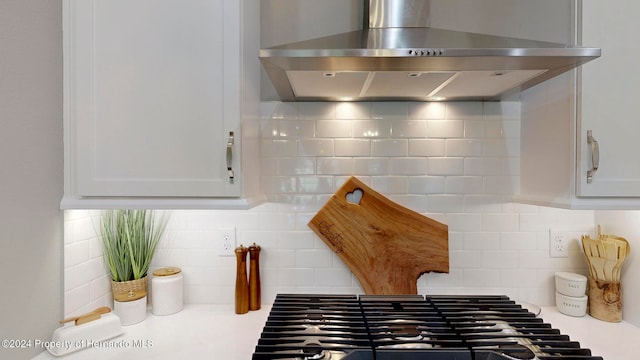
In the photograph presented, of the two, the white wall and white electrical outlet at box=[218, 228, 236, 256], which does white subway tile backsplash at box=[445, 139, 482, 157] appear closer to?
white electrical outlet at box=[218, 228, 236, 256]

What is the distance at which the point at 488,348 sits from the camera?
1.04 meters

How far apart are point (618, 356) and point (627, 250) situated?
1.43 feet

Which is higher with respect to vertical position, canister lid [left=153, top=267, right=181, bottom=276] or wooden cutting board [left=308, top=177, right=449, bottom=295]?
wooden cutting board [left=308, top=177, right=449, bottom=295]

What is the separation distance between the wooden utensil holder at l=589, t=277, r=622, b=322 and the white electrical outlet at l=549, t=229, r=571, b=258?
17 cm

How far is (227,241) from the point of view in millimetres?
1560

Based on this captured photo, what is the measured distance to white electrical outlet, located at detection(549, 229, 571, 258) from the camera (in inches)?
61.2

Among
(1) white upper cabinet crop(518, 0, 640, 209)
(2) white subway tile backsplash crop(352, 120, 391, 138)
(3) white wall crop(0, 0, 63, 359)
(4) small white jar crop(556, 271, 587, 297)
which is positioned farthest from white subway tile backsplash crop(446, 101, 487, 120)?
(3) white wall crop(0, 0, 63, 359)

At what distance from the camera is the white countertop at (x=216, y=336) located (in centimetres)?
115

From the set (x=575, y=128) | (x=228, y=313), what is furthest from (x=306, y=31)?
(x=228, y=313)

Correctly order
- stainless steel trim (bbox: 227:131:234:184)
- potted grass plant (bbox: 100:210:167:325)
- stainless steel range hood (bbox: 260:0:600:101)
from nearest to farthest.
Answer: stainless steel range hood (bbox: 260:0:600:101) → stainless steel trim (bbox: 227:131:234:184) → potted grass plant (bbox: 100:210:167:325)

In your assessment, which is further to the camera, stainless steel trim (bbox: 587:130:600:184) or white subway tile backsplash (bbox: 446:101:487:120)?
white subway tile backsplash (bbox: 446:101:487:120)

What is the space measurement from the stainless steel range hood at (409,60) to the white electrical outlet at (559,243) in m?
0.68

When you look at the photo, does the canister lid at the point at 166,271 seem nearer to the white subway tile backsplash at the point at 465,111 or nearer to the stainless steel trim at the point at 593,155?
the white subway tile backsplash at the point at 465,111

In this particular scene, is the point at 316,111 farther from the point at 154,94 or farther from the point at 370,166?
the point at 154,94
